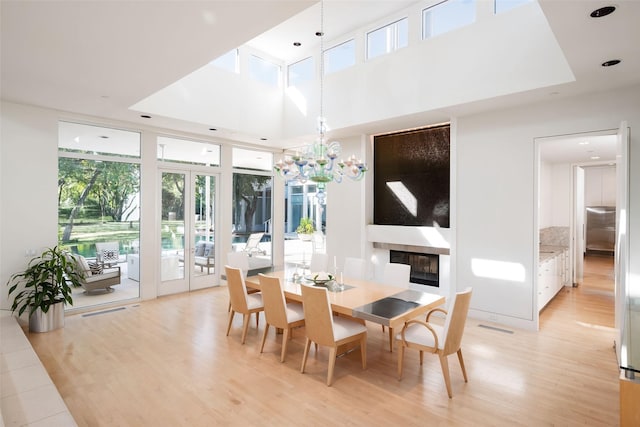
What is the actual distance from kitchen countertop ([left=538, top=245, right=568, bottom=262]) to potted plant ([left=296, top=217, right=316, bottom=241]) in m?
5.62

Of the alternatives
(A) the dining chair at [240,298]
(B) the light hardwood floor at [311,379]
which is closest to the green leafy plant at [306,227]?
(B) the light hardwood floor at [311,379]

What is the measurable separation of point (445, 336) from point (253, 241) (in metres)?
5.62

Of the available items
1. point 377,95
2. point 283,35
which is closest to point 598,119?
point 377,95

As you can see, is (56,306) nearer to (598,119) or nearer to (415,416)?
(415,416)

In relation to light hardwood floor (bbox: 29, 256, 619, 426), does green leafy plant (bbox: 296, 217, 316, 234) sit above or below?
above

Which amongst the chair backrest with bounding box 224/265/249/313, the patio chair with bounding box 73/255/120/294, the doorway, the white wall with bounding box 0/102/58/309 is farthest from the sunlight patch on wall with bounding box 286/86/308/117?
the doorway

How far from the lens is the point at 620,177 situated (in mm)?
3586

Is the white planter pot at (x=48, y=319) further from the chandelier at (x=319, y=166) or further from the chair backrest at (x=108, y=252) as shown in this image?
the chandelier at (x=319, y=166)

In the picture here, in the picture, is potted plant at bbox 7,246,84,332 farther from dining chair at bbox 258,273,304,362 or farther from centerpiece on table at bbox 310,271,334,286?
centerpiece on table at bbox 310,271,334,286

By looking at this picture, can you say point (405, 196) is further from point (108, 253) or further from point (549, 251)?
point (108, 253)

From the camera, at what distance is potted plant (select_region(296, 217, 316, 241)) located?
9992 mm

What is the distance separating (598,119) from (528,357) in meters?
2.90

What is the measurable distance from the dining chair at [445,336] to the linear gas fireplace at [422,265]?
2.79 m

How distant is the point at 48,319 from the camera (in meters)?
4.59
